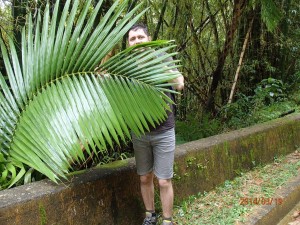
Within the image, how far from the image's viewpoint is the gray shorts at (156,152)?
254 centimetres

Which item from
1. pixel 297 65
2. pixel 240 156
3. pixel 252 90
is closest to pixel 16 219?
pixel 240 156

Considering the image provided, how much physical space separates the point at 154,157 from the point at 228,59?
492 cm

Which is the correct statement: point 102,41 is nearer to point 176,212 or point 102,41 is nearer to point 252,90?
point 176,212

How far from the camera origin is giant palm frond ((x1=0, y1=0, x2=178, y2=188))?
1.91 m

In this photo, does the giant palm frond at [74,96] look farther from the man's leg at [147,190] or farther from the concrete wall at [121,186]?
the man's leg at [147,190]

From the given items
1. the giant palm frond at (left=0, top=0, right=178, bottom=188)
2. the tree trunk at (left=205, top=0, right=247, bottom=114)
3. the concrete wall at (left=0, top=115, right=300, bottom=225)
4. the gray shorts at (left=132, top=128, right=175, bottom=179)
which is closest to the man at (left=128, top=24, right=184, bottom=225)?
the gray shorts at (left=132, top=128, right=175, bottom=179)

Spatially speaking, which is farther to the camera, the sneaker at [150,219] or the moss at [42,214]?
the sneaker at [150,219]

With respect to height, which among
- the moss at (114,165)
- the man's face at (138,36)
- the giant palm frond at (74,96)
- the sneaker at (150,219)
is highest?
the man's face at (138,36)
